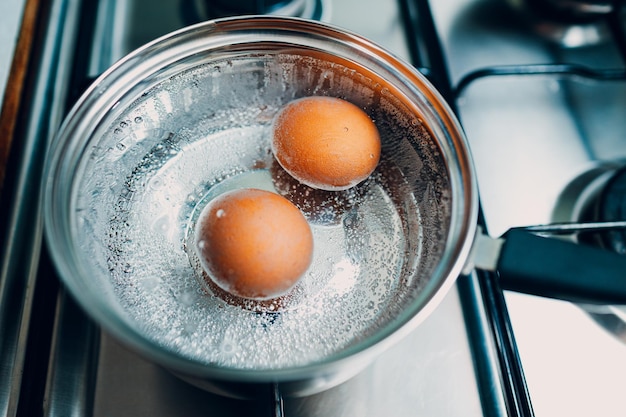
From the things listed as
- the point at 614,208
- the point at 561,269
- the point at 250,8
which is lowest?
the point at 561,269

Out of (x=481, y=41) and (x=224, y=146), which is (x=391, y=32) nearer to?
(x=481, y=41)

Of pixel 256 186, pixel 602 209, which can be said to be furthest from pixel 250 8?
pixel 602 209

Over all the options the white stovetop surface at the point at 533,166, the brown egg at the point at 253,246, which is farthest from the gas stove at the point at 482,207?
the brown egg at the point at 253,246

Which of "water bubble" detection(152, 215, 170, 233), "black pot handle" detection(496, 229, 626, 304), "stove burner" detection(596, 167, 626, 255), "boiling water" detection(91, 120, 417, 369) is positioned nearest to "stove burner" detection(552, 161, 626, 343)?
"stove burner" detection(596, 167, 626, 255)

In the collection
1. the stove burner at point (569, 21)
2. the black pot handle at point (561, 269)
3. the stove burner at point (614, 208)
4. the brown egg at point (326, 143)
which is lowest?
the black pot handle at point (561, 269)

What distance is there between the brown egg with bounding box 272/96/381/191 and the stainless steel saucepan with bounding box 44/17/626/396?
0.03m

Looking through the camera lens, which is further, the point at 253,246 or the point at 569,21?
the point at 569,21

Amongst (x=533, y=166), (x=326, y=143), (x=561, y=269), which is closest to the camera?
(x=561, y=269)

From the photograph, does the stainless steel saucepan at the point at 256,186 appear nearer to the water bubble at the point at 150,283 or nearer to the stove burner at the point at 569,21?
the water bubble at the point at 150,283

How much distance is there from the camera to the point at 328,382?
0.53m

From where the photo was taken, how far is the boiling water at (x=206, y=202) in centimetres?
54

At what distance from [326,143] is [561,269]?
10.4 inches

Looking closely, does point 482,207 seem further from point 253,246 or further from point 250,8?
point 250,8

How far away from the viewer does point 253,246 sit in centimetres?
52
